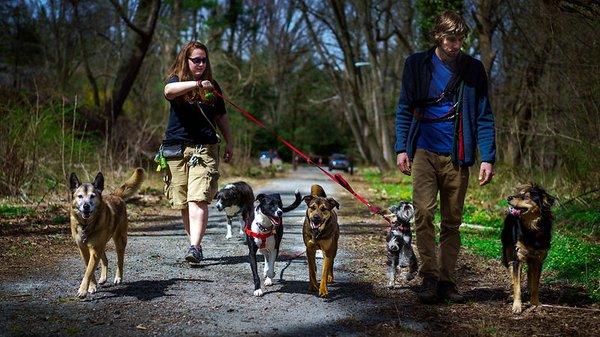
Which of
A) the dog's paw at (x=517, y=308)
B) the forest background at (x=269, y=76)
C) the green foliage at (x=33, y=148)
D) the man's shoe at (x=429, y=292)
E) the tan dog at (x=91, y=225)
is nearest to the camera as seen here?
the dog's paw at (x=517, y=308)

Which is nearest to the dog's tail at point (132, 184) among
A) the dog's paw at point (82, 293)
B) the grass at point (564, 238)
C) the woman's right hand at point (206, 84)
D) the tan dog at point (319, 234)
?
the woman's right hand at point (206, 84)

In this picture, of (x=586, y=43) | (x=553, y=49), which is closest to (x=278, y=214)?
(x=586, y=43)

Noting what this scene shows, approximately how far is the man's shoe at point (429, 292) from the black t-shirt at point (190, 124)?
9.44 ft

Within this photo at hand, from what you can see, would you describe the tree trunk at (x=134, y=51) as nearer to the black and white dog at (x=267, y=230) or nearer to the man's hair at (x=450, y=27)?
the black and white dog at (x=267, y=230)

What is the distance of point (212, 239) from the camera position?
10.4m

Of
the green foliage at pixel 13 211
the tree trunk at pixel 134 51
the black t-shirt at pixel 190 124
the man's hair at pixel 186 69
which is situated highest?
the tree trunk at pixel 134 51

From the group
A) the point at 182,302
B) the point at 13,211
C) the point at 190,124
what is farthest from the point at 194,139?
the point at 13,211

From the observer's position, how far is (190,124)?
7.68 meters

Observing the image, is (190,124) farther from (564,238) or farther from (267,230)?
(564,238)

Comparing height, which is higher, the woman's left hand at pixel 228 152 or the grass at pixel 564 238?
the woman's left hand at pixel 228 152

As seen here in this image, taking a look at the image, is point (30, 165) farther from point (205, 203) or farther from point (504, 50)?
point (504, 50)

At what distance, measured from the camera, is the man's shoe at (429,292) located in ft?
20.2

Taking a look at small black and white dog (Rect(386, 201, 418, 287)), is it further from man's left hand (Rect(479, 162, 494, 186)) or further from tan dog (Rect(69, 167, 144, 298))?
tan dog (Rect(69, 167, 144, 298))

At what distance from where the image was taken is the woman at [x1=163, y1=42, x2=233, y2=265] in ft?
24.6
